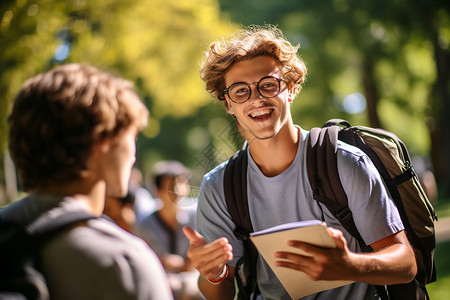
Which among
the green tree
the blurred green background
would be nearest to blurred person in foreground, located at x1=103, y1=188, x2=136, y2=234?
the blurred green background

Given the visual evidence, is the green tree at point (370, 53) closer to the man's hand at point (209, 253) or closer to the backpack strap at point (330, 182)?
the backpack strap at point (330, 182)

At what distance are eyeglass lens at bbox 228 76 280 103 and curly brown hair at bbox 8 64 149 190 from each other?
1261 millimetres

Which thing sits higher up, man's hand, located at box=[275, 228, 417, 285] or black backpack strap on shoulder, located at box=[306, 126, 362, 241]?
black backpack strap on shoulder, located at box=[306, 126, 362, 241]

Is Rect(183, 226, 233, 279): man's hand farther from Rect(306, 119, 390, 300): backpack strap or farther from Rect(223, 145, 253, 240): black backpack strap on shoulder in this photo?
Rect(306, 119, 390, 300): backpack strap

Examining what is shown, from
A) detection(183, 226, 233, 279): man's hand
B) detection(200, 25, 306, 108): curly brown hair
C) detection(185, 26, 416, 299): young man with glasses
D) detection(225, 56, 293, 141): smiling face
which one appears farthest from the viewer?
detection(200, 25, 306, 108): curly brown hair

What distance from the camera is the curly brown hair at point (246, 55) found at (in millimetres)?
2871

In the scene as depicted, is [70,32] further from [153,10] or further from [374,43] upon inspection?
[374,43]

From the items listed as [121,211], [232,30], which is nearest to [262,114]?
[121,211]

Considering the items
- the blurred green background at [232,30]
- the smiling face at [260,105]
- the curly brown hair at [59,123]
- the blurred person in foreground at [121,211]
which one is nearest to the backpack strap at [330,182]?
the smiling face at [260,105]

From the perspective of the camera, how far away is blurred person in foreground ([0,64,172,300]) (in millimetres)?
1409

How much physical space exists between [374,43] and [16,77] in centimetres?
1377

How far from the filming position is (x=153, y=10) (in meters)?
10.4

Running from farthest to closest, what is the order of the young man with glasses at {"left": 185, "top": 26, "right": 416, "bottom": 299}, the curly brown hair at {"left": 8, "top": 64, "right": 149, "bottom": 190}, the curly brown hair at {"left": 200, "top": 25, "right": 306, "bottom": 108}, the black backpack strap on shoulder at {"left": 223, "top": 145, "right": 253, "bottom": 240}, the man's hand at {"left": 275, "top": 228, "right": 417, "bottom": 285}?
the curly brown hair at {"left": 200, "top": 25, "right": 306, "bottom": 108} → the black backpack strap on shoulder at {"left": 223, "top": 145, "right": 253, "bottom": 240} → the young man with glasses at {"left": 185, "top": 26, "right": 416, "bottom": 299} → the man's hand at {"left": 275, "top": 228, "right": 417, "bottom": 285} → the curly brown hair at {"left": 8, "top": 64, "right": 149, "bottom": 190}

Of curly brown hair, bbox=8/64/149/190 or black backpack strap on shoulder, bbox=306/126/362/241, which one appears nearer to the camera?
curly brown hair, bbox=8/64/149/190
